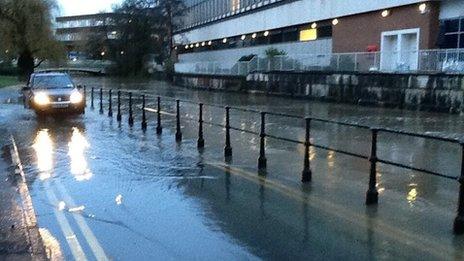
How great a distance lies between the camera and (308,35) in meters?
50.2

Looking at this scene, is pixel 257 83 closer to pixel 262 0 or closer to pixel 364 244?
pixel 262 0

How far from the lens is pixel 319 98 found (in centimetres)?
3366

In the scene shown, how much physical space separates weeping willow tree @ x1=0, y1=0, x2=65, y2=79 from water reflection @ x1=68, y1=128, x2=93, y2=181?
52.1 meters

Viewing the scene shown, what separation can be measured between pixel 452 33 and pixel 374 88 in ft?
23.9

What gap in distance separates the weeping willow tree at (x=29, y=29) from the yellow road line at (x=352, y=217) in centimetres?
6027

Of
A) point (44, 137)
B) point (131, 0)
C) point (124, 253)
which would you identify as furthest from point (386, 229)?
point (131, 0)

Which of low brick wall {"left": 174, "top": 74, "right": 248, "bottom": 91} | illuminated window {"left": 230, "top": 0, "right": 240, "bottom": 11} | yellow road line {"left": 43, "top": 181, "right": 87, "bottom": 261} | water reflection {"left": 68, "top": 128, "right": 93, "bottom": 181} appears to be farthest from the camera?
illuminated window {"left": 230, "top": 0, "right": 240, "bottom": 11}

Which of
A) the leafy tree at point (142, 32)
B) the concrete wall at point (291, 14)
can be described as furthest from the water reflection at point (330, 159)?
the leafy tree at point (142, 32)

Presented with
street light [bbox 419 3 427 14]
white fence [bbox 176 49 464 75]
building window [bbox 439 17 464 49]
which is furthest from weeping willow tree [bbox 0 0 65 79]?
building window [bbox 439 17 464 49]

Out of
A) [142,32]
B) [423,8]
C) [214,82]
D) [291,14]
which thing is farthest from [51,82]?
[142,32]

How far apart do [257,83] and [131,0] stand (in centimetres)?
5748

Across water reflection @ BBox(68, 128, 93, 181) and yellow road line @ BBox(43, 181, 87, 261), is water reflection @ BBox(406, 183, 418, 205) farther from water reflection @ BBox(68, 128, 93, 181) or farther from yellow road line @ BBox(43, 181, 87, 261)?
water reflection @ BBox(68, 128, 93, 181)

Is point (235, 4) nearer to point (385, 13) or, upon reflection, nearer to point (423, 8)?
point (385, 13)

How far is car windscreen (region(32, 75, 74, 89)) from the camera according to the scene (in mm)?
24359
